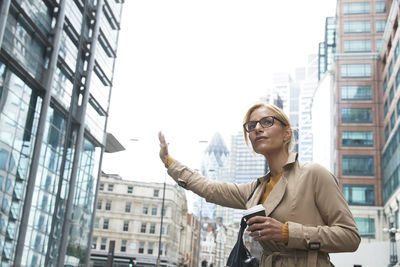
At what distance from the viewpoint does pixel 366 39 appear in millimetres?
61406

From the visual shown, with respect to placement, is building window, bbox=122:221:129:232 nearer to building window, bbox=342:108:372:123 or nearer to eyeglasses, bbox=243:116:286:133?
building window, bbox=342:108:372:123

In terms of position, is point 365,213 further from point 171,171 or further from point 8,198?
point 171,171

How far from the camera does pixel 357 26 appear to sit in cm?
6225

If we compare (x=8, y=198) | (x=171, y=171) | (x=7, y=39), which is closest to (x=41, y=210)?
(x=8, y=198)

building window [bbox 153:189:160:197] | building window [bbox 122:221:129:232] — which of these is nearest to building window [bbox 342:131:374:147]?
building window [bbox 153:189:160:197]

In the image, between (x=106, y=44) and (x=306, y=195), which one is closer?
(x=306, y=195)

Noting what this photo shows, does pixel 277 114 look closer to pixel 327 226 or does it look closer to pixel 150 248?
pixel 327 226

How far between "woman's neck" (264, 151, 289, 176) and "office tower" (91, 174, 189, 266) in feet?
226

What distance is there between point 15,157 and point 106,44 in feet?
65.3

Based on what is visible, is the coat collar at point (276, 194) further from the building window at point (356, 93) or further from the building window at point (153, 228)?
the building window at point (153, 228)

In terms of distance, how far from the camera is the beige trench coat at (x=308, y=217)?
7.97 feet

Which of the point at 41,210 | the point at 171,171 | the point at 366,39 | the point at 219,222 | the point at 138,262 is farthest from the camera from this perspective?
the point at 219,222

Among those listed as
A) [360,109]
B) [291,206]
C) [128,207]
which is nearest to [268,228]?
[291,206]

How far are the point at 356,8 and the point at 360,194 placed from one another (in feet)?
78.7
